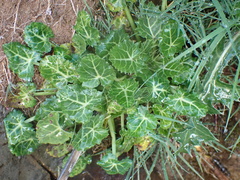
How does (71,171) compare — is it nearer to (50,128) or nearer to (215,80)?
(50,128)

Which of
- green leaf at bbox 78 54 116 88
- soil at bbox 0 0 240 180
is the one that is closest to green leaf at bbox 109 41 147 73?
green leaf at bbox 78 54 116 88

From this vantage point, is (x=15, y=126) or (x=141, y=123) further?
(x=15, y=126)

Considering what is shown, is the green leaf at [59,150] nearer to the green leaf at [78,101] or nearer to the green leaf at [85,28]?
the green leaf at [78,101]

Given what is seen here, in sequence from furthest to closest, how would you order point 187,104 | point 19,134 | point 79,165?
point 79,165 → point 19,134 → point 187,104

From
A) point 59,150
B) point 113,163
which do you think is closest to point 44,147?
point 59,150

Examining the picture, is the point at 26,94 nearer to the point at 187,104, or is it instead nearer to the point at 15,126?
the point at 15,126

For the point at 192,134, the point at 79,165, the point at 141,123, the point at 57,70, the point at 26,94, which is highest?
the point at 57,70
